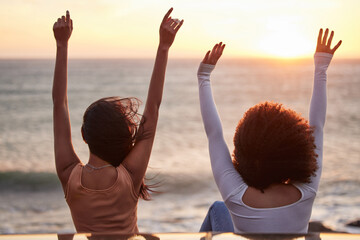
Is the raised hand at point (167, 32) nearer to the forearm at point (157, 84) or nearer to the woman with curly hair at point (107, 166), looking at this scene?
the forearm at point (157, 84)

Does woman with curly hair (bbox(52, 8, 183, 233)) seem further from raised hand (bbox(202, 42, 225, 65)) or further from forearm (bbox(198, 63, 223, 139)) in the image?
raised hand (bbox(202, 42, 225, 65))

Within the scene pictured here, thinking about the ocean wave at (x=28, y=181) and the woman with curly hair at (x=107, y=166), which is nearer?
the woman with curly hair at (x=107, y=166)

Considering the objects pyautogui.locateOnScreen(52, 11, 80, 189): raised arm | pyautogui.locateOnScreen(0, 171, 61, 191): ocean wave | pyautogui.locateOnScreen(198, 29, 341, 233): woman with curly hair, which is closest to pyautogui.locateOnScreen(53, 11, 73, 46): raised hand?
pyautogui.locateOnScreen(52, 11, 80, 189): raised arm

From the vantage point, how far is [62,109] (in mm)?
2154

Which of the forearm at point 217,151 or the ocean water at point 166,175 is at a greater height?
the forearm at point 217,151

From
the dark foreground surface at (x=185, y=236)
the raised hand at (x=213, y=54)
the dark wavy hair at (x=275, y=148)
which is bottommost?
the dark foreground surface at (x=185, y=236)

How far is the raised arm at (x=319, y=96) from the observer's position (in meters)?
2.12

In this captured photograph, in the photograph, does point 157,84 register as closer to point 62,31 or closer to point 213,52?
point 213,52

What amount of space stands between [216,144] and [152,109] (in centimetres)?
34

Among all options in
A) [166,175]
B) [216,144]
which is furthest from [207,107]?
[166,175]

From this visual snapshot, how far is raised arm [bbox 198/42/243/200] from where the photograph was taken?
2.02 metres

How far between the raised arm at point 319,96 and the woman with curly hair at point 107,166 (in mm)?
781

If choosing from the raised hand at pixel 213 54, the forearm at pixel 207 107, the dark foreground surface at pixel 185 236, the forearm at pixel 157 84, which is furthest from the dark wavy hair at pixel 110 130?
the dark foreground surface at pixel 185 236

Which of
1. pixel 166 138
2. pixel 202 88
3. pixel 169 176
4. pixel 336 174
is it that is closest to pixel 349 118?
pixel 166 138
